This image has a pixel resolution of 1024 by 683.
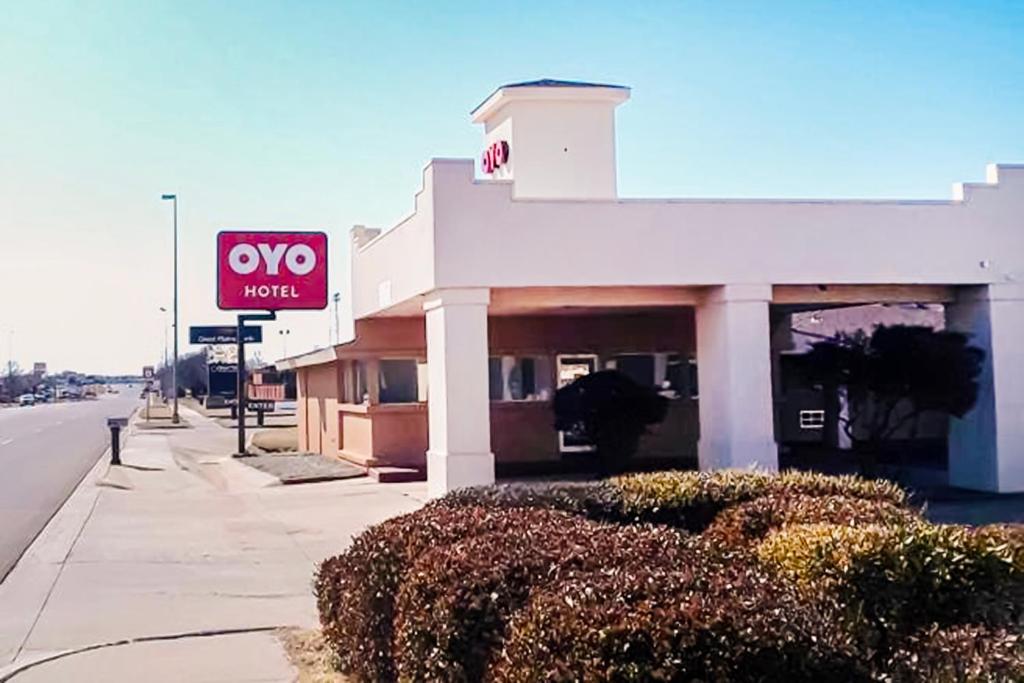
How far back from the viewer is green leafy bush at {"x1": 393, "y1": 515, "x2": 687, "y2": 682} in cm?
541

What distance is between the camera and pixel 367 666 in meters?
6.96

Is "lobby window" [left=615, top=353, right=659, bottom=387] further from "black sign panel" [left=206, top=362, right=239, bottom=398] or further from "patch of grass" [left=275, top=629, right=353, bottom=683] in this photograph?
"black sign panel" [left=206, top=362, right=239, bottom=398]

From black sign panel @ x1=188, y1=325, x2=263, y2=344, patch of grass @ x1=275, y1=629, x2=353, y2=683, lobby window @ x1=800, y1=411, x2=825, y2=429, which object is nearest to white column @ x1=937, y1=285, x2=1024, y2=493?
lobby window @ x1=800, y1=411, x2=825, y2=429

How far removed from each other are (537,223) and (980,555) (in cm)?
1400

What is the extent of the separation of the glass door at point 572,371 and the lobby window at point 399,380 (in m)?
3.16

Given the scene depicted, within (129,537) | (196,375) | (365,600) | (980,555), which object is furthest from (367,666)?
(196,375)

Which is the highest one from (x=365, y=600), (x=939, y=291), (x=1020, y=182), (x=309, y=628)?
(x=1020, y=182)

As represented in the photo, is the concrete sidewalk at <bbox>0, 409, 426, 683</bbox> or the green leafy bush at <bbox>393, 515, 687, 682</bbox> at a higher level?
the green leafy bush at <bbox>393, 515, 687, 682</bbox>

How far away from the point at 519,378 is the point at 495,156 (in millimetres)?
4868

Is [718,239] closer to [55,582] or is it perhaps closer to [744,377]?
[744,377]

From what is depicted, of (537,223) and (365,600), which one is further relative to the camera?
(537,223)

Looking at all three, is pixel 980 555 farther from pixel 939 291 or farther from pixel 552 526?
pixel 939 291

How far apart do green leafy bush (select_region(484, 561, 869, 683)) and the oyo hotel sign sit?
93.1 feet

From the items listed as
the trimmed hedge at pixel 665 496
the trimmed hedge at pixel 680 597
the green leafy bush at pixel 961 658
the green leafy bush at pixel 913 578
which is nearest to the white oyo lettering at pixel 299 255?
the trimmed hedge at pixel 665 496
